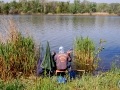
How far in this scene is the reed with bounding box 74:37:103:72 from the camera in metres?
9.72

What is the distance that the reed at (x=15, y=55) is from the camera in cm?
695

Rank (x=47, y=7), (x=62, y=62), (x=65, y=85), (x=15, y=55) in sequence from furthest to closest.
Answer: (x=47, y=7)
(x=15, y=55)
(x=62, y=62)
(x=65, y=85)

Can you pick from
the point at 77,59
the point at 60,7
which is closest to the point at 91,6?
the point at 60,7

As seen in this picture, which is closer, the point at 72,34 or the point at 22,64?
the point at 22,64

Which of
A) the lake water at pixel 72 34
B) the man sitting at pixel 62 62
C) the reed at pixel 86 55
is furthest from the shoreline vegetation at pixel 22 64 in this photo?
the reed at pixel 86 55

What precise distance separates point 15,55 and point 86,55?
3841 millimetres

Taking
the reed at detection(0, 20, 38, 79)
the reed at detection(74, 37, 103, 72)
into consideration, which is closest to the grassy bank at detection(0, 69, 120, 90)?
the reed at detection(0, 20, 38, 79)

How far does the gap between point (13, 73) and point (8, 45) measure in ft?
3.32

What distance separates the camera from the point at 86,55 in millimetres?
9836

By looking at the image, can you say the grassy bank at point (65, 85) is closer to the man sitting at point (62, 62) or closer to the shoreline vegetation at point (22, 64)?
the shoreline vegetation at point (22, 64)

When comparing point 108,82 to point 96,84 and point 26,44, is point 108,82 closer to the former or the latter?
point 96,84

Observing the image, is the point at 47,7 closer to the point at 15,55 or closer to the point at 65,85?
the point at 15,55

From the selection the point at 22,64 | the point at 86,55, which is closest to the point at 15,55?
the point at 22,64

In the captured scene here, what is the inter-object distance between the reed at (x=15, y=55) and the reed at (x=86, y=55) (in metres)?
2.97
